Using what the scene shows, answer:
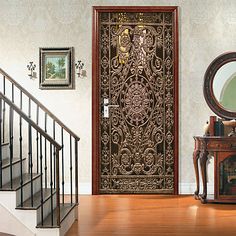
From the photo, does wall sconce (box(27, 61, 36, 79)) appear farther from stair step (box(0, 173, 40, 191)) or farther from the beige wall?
stair step (box(0, 173, 40, 191))

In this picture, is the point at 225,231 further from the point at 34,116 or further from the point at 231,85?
the point at 34,116

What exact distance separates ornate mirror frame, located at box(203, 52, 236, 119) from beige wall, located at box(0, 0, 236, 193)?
8cm

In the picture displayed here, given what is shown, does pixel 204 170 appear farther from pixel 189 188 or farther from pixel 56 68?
pixel 56 68

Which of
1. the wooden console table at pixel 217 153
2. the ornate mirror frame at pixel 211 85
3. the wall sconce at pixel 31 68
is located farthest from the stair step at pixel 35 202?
the ornate mirror frame at pixel 211 85

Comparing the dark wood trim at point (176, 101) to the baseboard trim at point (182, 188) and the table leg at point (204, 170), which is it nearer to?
the baseboard trim at point (182, 188)

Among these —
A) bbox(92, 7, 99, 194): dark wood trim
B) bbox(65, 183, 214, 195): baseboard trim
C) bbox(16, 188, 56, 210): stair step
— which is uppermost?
bbox(92, 7, 99, 194): dark wood trim

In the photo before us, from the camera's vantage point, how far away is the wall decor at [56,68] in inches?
308

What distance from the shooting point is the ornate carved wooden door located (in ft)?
25.7

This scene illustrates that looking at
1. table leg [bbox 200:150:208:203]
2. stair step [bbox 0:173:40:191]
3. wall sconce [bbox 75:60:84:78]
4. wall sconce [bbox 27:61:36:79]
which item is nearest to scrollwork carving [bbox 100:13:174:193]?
wall sconce [bbox 75:60:84:78]

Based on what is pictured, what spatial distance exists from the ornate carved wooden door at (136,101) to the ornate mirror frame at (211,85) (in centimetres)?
51

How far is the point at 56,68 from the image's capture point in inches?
310

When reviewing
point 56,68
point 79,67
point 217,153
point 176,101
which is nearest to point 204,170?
point 217,153

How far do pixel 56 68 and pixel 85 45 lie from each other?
56 cm

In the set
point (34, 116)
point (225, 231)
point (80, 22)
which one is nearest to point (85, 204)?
point (34, 116)
